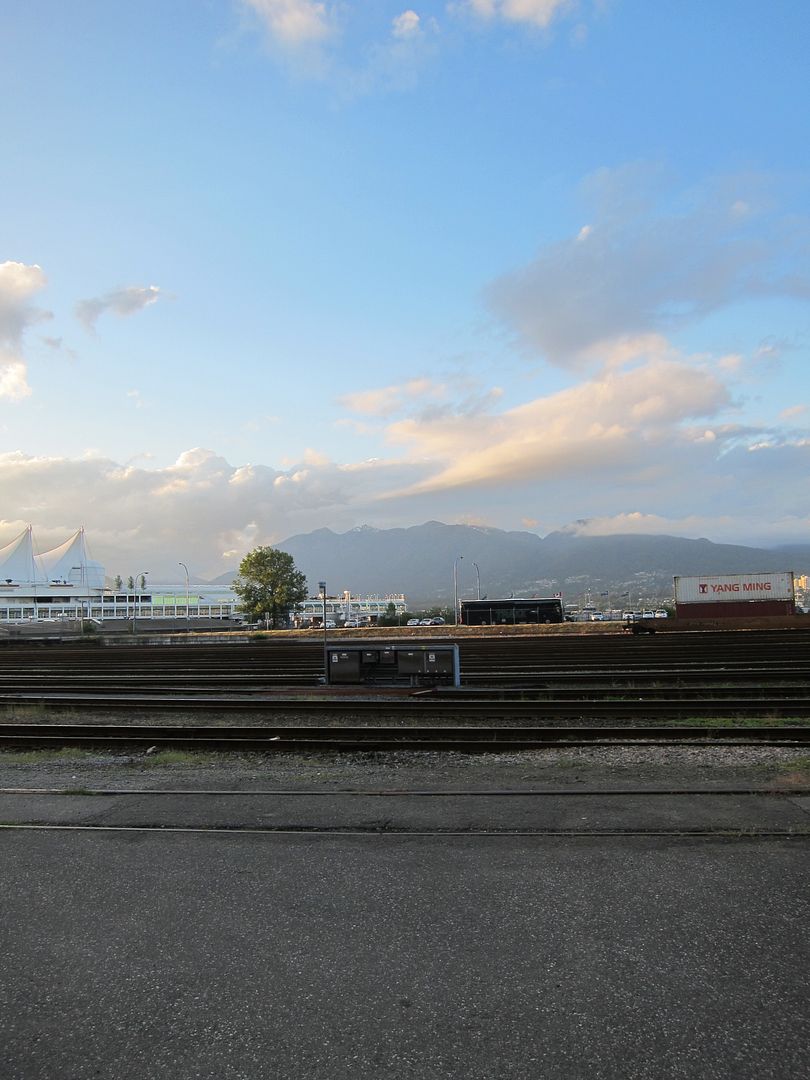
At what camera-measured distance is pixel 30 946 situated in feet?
16.2

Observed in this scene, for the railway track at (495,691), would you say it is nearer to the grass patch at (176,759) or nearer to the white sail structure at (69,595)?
the grass patch at (176,759)

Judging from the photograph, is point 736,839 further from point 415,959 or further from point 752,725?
point 752,725

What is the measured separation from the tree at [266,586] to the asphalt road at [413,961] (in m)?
108

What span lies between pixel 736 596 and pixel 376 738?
5809 cm

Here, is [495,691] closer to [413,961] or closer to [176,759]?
[176,759]

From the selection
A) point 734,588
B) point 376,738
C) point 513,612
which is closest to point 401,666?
point 376,738

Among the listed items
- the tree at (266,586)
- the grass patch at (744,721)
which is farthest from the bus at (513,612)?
the grass patch at (744,721)

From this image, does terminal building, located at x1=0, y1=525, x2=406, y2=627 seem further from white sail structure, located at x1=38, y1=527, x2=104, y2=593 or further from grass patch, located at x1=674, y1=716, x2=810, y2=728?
grass patch, located at x1=674, y1=716, x2=810, y2=728

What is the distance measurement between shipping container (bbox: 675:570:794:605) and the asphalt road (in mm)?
62900

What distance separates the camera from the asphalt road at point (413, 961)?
3.67m

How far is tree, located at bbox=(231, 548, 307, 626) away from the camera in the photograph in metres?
114

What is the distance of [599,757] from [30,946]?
29.6 ft

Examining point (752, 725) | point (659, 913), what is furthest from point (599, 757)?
point (659, 913)

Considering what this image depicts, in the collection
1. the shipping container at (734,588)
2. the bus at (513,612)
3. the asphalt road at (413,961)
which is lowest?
the bus at (513,612)
